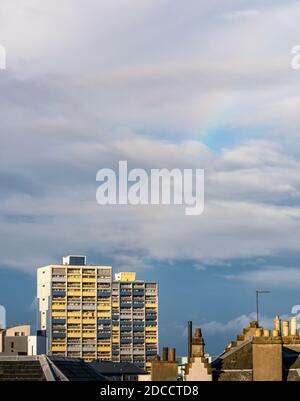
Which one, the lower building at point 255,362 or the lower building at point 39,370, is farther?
the lower building at point 39,370

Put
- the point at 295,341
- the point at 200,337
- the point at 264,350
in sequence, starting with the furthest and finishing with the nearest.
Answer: the point at 295,341 < the point at 200,337 < the point at 264,350

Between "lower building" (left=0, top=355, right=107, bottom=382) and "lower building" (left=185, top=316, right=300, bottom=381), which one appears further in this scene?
"lower building" (left=0, top=355, right=107, bottom=382)

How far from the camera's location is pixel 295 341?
105750 millimetres

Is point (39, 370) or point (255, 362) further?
point (39, 370)
